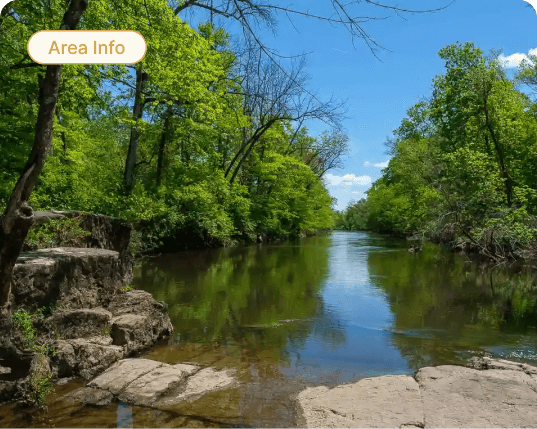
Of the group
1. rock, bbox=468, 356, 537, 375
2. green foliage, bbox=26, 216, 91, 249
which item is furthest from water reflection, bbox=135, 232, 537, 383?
green foliage, bbox=26, 216, 91, 249

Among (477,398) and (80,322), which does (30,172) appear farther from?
(477,398)

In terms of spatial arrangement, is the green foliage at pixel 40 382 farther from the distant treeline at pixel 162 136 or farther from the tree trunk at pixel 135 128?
the tree trunk at pixel 135 128

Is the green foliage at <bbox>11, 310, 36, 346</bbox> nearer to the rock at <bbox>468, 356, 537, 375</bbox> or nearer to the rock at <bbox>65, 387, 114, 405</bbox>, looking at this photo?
the rock at <bbox>65, 387, 114, 405</bbox>

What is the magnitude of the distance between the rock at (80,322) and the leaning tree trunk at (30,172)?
1577mm

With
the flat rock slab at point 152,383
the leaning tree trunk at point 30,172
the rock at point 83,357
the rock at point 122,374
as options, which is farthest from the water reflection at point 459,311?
the leaning tree trunk at point 30,172

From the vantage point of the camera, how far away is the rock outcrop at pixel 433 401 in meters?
4.43

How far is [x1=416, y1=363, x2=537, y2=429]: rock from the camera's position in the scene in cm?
439

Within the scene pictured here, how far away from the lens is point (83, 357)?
19.7ft

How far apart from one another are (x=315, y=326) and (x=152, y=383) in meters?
4.43

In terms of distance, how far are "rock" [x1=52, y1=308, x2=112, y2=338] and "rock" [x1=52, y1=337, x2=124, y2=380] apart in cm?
17

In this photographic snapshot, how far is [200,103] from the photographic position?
17750 millimetres

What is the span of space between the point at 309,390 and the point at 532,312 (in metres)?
7.77

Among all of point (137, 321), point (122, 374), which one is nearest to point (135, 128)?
point (137, 321)

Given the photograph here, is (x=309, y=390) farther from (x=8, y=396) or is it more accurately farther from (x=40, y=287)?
(x=40, y=287)
